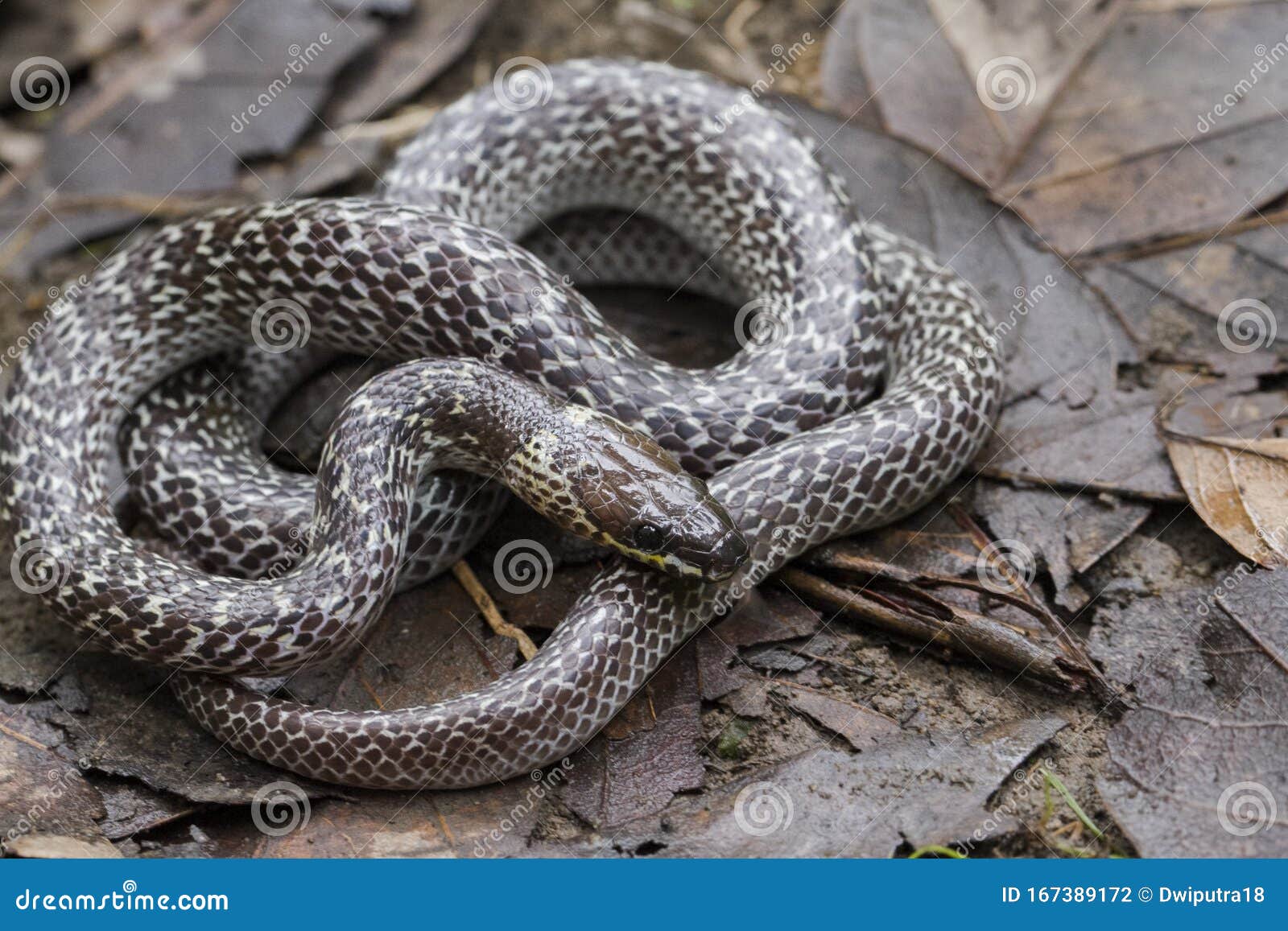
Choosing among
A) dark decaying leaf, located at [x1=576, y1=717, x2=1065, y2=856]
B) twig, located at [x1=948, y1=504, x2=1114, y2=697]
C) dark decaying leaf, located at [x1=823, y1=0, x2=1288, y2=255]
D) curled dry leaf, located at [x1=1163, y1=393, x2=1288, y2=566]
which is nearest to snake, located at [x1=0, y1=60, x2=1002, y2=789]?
twig, located at [x1=948, y1=504, x2=1114, y2=697]

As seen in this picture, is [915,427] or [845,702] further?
[915,427]

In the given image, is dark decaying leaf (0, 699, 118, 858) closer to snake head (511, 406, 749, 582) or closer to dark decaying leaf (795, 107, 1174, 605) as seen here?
snake head (511, 406, 749, 582)

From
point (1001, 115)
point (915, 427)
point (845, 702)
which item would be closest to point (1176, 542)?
point (915, 427)

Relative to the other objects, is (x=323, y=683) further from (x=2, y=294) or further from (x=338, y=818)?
(x=2, y=294)

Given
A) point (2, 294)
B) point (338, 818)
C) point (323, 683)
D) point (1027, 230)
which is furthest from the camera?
point (2, 294)

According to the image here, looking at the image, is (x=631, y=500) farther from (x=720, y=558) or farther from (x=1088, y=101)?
(x=1088, y=101)

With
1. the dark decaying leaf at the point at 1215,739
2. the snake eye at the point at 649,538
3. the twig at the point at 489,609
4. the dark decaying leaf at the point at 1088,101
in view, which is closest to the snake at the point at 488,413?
the snake eye at the point at 649,538
